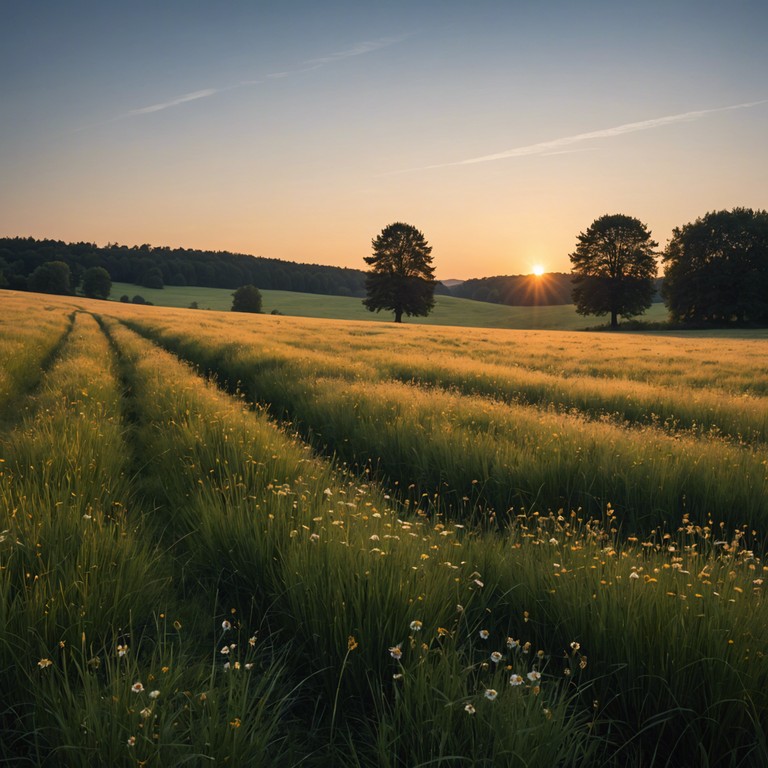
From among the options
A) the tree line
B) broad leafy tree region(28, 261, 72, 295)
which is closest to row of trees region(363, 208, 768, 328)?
the tree line

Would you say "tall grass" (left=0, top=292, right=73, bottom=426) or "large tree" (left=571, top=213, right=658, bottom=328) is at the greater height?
"large tree" (left=571, top=213, right=658, bottom=328)

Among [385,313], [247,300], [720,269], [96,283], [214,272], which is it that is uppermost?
[214,272]

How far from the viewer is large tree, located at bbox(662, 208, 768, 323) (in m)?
55.8

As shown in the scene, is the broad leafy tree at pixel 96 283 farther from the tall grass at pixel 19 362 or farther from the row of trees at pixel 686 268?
the tall grass at pixel 19 362

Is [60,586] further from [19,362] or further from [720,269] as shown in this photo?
[720,269]

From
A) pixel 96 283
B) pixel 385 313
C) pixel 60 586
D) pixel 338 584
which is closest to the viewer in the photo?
pixel 60 586

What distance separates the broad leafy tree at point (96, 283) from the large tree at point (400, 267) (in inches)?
2530

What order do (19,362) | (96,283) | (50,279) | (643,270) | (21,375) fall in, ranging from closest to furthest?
(21,375) → (19,362) → (643,270) → (50,279) → (96,283)

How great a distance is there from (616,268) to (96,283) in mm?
96082

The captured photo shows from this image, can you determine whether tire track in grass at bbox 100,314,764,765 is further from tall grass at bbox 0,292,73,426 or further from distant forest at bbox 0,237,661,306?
distant forest at bbox 0,237,661,306

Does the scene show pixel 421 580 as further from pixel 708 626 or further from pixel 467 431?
pixel 467 431

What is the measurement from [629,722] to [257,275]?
149 metres

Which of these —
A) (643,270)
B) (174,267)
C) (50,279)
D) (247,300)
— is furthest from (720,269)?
(174,267)

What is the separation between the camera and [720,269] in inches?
2248
